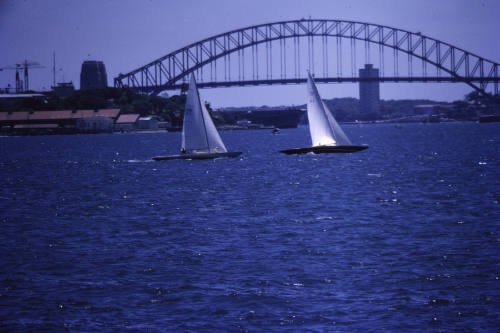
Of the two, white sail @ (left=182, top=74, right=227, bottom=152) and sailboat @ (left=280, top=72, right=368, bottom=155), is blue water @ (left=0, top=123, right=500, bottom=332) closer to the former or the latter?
white sail @ (left=182, top=74, right=227, bottom=152)

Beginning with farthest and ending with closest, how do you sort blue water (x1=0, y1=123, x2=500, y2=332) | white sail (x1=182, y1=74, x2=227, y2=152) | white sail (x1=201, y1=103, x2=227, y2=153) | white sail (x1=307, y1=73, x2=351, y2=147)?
1. white sail (x1=307, y1=73, x2=351, y2=147)
2. white sail (x1=201, y1=103, x2=227, y2=153)
3. white sail (x1=182, y1=74, x2=227, y2=152)
4. blue water (x1=0, y1=123, x2=500, y2=332)

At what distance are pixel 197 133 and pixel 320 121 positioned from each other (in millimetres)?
10705

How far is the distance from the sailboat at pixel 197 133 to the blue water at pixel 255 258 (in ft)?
58.5

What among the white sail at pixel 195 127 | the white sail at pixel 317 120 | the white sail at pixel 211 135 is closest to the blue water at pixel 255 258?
the white sail at pixel 195 127

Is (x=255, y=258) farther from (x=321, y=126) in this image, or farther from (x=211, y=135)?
(x=321, y=126)

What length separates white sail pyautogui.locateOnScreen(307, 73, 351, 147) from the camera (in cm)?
6669

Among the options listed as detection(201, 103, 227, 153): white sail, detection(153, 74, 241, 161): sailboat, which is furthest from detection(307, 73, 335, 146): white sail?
detection(201, 103, 227, 153): white sail

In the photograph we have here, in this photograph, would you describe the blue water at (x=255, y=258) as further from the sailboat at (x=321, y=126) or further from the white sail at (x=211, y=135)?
the sailboat at (x=321, y=126)

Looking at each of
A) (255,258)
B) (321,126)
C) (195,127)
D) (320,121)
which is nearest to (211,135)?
(195,127)

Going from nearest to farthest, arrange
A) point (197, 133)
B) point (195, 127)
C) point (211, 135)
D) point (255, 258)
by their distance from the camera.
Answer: point (255, 258)
point (195, 127)
point (197, 133)
point (211, 135)

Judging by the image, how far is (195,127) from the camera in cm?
6097

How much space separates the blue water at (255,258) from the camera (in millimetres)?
16531

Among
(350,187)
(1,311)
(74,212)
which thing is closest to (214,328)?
(1,311)

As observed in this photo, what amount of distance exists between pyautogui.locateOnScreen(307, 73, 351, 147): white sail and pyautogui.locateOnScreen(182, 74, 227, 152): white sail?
858 centimetres
